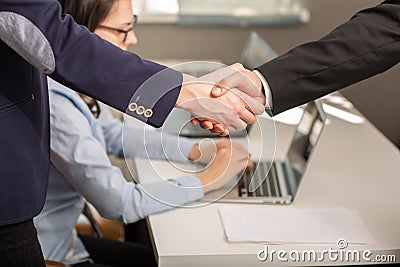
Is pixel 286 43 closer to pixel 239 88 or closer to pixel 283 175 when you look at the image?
pixel 283 175

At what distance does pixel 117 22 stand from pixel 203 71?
0.25 meters

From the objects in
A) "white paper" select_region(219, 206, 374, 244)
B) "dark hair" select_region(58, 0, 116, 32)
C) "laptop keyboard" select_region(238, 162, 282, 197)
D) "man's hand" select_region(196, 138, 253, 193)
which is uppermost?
"dark hair" select_region(58, 0, 116, 32)

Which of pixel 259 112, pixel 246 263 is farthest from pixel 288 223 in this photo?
pixel 259 112

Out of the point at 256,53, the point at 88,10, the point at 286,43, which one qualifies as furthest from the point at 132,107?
the point at 286,43

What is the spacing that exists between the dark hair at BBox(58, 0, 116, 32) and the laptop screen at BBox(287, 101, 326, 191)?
579 mm

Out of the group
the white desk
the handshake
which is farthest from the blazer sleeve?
the white desk

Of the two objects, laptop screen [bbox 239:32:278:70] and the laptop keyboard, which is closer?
the laptop keyboard

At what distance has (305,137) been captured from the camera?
195 cm

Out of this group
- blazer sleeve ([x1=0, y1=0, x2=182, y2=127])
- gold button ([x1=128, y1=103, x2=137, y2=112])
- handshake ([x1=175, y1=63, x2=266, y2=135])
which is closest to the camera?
blazer sleeve ([x1=0, y1=0, x2=182, y2=127])

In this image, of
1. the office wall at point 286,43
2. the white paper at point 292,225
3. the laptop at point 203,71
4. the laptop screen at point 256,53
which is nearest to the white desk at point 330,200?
the white paper at point 292,225

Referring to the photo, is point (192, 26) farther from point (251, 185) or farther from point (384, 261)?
point (384, 261)

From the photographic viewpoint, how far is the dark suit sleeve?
148cm

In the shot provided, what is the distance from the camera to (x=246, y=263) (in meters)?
1.57

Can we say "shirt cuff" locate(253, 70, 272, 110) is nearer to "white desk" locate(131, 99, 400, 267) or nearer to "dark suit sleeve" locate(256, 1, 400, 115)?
"dark suit sleeve" locate(256, 1, 400, 115)
